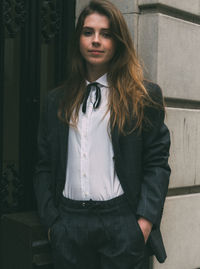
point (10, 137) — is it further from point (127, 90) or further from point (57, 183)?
point (127, 90)

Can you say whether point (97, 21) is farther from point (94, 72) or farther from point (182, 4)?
point (182, 4)

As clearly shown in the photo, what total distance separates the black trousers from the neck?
2.95ft

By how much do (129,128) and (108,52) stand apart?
56 centimetres

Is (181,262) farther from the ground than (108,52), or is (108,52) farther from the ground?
(108,52)

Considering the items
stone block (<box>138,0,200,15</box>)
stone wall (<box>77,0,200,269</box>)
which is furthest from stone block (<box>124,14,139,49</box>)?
stone block (<box>138,0,200,15</box>)

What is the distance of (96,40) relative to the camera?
11.9 ft

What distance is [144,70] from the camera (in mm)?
4566

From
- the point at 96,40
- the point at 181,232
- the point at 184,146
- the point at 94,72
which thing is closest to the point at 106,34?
the point at 96,40

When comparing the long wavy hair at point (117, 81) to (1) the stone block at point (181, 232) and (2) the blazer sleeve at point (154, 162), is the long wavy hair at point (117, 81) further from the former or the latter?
(1) the stone block at point (181, 232)

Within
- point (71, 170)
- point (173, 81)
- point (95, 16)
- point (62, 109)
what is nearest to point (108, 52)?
point (95, 16)

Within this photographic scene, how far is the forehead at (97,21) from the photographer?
364 cm

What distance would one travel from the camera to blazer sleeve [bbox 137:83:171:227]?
11.8 ft

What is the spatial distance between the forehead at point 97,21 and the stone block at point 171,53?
93 cm

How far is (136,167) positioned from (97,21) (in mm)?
1043
